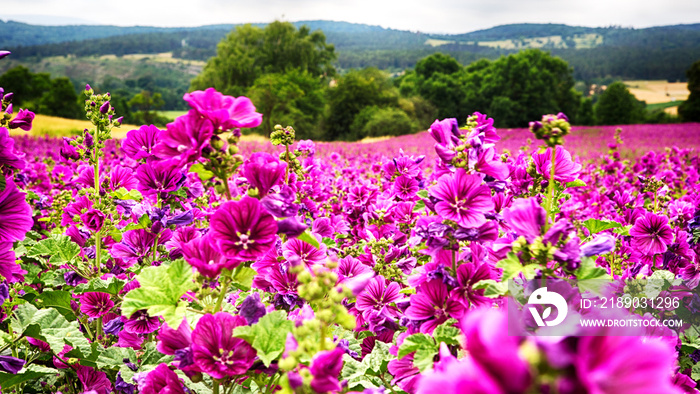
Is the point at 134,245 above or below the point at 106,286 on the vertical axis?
above

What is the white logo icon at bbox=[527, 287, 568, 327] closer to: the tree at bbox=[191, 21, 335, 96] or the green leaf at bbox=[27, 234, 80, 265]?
the green leaf at bbox=[27, 234, 80, 265]

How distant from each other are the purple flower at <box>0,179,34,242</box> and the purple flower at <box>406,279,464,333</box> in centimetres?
114

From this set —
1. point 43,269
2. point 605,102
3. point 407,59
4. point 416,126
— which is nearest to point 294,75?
point 416,126

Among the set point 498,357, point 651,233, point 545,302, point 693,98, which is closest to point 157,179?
point 545,302

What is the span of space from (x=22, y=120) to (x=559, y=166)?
211cm

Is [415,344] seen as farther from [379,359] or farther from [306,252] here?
[306,252]

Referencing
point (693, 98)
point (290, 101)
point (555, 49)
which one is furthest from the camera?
point (555, 49)

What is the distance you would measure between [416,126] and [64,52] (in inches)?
5430

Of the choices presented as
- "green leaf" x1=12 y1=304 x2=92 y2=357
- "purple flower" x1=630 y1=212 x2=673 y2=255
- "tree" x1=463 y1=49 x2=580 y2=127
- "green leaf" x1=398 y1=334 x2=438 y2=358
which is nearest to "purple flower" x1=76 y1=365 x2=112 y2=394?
"green leaf" x1=12 y1=304 x2=92 y2=357

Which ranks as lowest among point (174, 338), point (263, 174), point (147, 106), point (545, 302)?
point (147, 106)

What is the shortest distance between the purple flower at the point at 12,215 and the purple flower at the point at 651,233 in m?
2.59

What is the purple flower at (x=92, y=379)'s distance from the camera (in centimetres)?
181

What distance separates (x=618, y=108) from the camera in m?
53.8

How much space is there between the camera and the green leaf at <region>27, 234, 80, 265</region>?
204 centimetres
